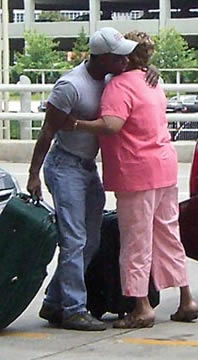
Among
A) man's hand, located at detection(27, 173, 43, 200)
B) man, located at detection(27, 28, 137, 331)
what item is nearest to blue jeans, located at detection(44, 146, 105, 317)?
man, located at detection(27, 28, 137, 331)

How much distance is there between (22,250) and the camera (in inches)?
231

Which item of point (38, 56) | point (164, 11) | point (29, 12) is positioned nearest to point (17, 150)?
point (38, 56)

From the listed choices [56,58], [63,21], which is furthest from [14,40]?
[56,58]

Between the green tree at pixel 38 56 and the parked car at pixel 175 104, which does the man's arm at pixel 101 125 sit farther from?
the green tree at pixel 38 56

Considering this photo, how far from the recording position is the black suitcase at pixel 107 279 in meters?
6.40

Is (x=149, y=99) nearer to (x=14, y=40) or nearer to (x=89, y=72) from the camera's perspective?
(x=89, y=72)

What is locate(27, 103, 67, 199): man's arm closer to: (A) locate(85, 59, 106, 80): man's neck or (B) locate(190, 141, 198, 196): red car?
(A) locate(85, 59, 106, 80): man's neck

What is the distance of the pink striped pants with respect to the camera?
6.13 m

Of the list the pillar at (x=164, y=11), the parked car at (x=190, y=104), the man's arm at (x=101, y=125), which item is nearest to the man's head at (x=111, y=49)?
the man's arm at (x=101, y=125)

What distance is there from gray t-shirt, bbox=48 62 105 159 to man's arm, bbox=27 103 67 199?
0.05 meters

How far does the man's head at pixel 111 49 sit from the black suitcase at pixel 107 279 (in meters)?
1.00

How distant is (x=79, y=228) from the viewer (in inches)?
241

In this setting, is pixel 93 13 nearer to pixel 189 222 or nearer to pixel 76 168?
pixel 189 222

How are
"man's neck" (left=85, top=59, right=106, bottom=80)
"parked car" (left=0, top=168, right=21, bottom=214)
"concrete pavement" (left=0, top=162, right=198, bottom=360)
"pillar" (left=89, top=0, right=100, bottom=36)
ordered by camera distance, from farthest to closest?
"pillar" (left=89, top=0, right=100, bottom=36), "parked car" (left=0, top=168, right=21, bottom=214), "man's neck" (left=85, top=59, right=106, bottom=80), "concrete pavement" (left=0, top=162, right=198, bottom=360)
